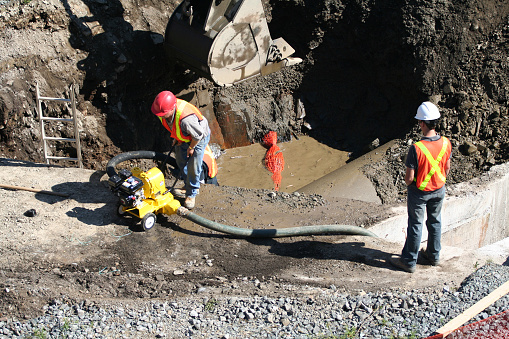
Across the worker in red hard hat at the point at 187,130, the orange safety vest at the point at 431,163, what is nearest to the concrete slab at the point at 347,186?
the worker in red hard hat at the point at 187,130

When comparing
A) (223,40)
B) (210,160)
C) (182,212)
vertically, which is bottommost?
(182,212)

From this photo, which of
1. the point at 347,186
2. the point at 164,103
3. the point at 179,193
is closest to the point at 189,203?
the point at 179,193

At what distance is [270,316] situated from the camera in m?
4.42

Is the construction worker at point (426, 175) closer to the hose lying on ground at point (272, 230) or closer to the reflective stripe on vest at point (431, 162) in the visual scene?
the reflective stripe on vest at point (431, 162)

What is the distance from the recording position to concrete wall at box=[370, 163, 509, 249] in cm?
811

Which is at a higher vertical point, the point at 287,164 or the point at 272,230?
the point at 272,230

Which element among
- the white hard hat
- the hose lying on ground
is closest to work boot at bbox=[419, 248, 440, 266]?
the hose lying on ground

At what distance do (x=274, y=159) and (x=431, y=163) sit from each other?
655 centimetres

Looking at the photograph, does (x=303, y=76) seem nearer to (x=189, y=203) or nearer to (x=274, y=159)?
(x=274, y=159)

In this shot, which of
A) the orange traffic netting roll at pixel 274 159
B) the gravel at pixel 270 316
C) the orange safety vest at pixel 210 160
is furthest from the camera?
the orange traffic netting roll at pixel 274 159

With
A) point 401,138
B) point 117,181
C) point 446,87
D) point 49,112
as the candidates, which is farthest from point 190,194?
point 446,87

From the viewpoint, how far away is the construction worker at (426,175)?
4.67 meters

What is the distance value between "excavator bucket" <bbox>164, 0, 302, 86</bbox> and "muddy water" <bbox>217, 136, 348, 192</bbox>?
228 cm

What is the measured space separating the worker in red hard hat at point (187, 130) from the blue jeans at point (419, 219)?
8.08 ft
